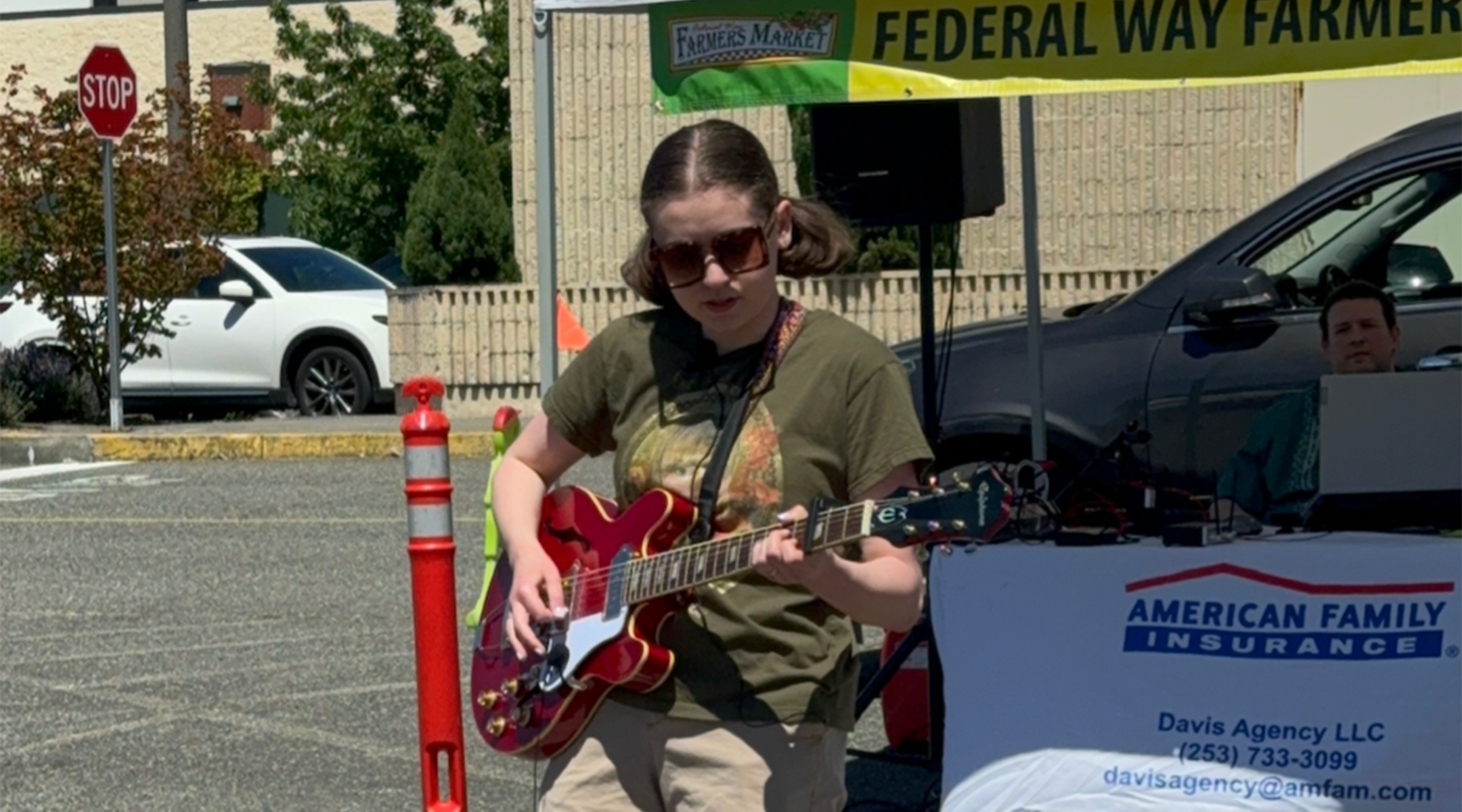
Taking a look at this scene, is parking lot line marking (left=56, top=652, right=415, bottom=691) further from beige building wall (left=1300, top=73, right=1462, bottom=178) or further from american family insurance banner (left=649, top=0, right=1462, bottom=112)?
beige building wall (left=1300, top=73, right=1462, bottom=178)

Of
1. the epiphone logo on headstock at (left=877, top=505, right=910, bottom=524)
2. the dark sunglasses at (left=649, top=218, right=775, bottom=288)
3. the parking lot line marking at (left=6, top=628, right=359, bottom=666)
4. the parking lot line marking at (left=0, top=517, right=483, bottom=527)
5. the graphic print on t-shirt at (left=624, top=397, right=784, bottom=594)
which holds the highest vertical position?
the dark sunglasses at (left=649, top=218, right=775, bottom=288)

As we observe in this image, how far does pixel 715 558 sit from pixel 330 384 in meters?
14.3

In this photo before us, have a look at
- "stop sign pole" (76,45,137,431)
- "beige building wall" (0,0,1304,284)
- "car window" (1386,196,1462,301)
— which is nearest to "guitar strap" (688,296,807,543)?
"car window" (1386,196,1462,301)

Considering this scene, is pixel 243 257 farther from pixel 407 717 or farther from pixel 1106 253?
pixel 407 717

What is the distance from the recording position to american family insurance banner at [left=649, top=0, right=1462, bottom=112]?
438 cm

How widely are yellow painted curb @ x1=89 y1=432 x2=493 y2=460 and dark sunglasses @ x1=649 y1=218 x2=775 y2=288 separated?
11223 mm

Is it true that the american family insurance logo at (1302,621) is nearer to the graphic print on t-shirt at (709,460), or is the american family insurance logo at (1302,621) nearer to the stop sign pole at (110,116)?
the graphic print on t-shirt at (709,460)

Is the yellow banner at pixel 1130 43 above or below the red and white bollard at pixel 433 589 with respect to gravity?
above

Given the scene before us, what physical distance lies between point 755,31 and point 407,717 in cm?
322

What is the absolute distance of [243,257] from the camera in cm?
1758

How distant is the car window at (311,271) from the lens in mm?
17578

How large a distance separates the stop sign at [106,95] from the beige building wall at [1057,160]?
273cm

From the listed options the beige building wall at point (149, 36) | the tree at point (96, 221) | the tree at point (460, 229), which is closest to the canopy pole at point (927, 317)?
the tree at point (96, 221)

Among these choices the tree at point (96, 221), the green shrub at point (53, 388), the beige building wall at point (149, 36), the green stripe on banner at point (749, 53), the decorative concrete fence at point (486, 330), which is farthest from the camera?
the beige building wall at point (149, 36)
